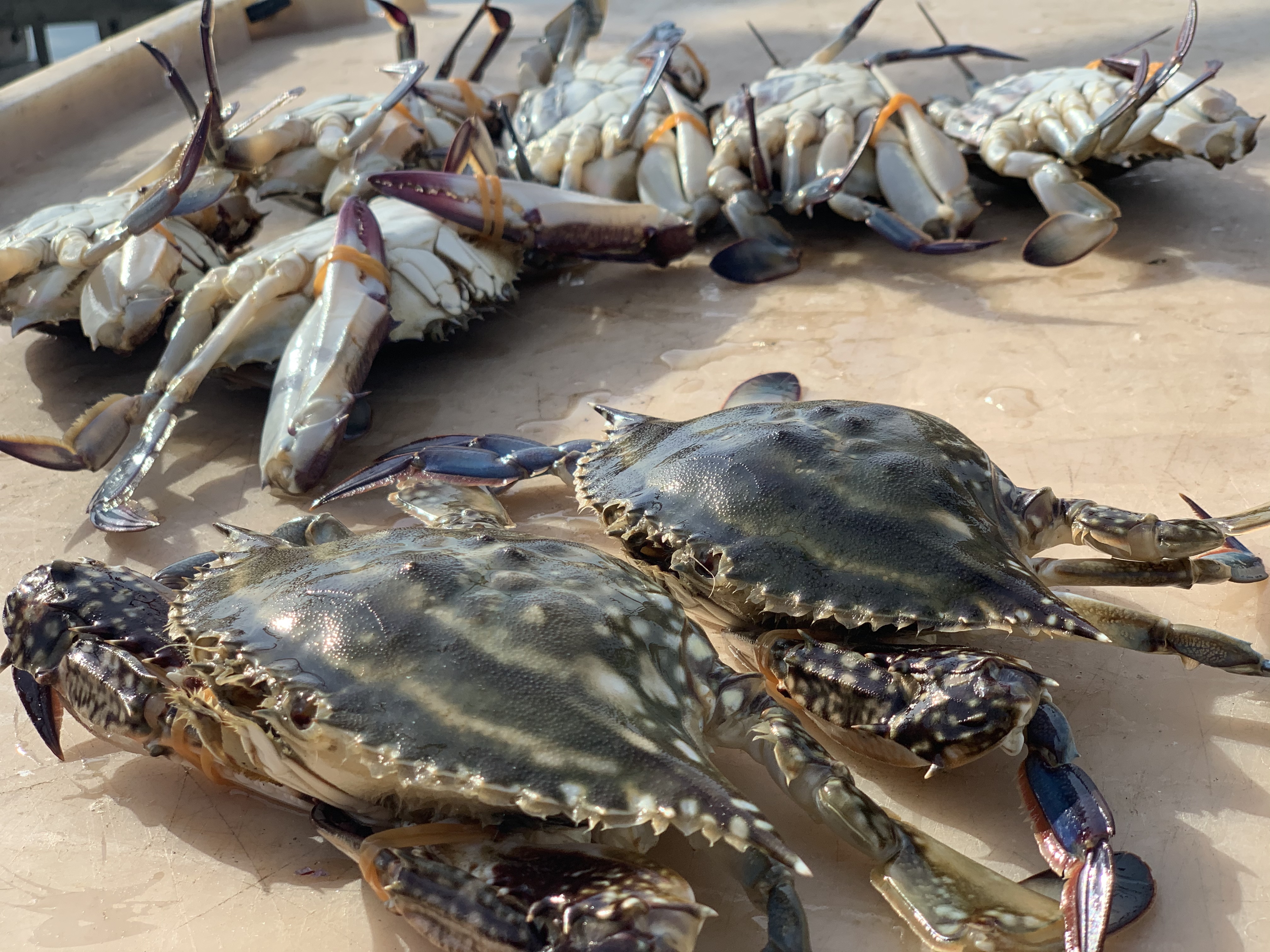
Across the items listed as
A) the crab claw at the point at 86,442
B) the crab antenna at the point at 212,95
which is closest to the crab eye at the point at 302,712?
the crab claw at the point at 86,442

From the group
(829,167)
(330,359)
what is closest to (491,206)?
(330,359)

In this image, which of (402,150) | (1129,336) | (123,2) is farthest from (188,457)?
(123,2)

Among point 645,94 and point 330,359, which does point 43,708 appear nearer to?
point 330,359

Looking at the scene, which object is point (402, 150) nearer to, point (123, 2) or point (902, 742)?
point (902, 742)

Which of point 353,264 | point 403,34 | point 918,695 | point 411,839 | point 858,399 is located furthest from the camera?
point 403,34

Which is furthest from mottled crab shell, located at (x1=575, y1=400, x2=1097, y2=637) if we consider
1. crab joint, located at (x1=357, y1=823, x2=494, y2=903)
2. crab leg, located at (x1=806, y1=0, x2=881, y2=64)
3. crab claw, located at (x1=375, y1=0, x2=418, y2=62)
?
crab claw, located at (x1=375, y1=0, x2=418, y2=62)
